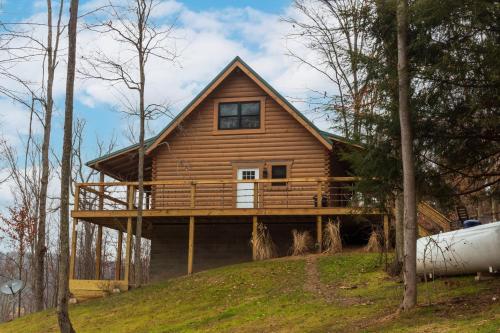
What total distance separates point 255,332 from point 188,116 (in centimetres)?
1371

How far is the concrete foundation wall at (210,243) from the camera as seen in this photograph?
2334cm

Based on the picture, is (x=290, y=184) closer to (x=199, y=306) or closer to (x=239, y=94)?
(x=239, y=94)

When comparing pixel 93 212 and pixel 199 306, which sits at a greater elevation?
pixel 93 212

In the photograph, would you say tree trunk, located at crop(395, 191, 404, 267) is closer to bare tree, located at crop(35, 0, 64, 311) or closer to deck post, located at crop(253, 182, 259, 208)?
deck post, located at crop(253, 182, 259, 208)

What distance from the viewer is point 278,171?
77.4 ft

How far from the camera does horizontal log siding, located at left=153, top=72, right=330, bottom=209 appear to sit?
920 inches

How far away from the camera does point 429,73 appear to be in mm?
10867

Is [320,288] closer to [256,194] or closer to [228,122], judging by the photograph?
[256,194]

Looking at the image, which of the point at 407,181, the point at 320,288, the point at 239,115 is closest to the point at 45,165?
the point at 239,115

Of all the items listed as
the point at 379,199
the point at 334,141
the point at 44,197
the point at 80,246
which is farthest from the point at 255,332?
the point at 80,246

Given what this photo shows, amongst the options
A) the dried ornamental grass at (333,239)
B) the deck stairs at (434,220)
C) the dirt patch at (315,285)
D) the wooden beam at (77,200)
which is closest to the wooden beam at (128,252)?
the wooden beam at (77,200)

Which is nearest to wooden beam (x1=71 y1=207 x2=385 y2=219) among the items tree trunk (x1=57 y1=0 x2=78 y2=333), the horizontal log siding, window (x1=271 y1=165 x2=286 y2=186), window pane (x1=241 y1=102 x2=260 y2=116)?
the horizontal log siding

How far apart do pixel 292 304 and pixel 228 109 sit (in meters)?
11.6

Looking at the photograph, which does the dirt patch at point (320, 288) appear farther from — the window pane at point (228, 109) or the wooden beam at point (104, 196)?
the wooden beam at point (104, 196)
